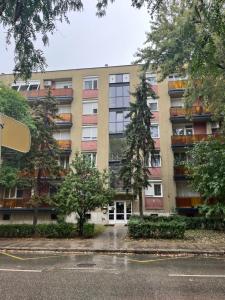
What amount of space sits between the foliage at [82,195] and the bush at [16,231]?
2.79 meters

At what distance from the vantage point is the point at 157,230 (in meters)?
19.7

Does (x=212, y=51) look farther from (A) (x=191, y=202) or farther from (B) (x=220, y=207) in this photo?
(A) (x=191, y=202)

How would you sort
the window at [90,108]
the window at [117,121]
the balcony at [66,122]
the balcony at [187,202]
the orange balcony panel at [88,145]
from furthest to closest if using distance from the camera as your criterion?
the window at [90,108] → the window at [117,121] → the balcony at [66,122] → the orange balcony panel at [88,145] → the balcony at [187,202]

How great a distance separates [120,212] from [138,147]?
8.51 meters

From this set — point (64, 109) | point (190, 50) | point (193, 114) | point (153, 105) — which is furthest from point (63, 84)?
point (190, 50)

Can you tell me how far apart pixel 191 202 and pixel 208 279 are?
2298 centimetres

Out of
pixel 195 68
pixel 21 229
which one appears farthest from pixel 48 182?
pixel 195 68

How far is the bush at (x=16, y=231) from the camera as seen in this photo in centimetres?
2170

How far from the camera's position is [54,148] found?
24.8 meters

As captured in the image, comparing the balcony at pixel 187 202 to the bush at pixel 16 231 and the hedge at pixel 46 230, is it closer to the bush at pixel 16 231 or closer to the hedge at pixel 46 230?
the hedge at pixel 46 230

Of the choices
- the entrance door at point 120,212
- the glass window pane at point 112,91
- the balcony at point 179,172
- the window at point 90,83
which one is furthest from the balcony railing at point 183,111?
the entrance door at point 120,212

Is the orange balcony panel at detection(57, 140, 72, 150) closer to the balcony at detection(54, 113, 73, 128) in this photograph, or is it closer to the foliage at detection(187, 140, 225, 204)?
the balcony at detection(54, 113, 73, 128)

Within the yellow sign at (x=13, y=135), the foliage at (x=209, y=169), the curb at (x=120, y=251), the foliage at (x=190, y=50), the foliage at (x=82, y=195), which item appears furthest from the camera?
the foliage at (x=209, y=169)

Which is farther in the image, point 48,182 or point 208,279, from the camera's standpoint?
point 48,182
